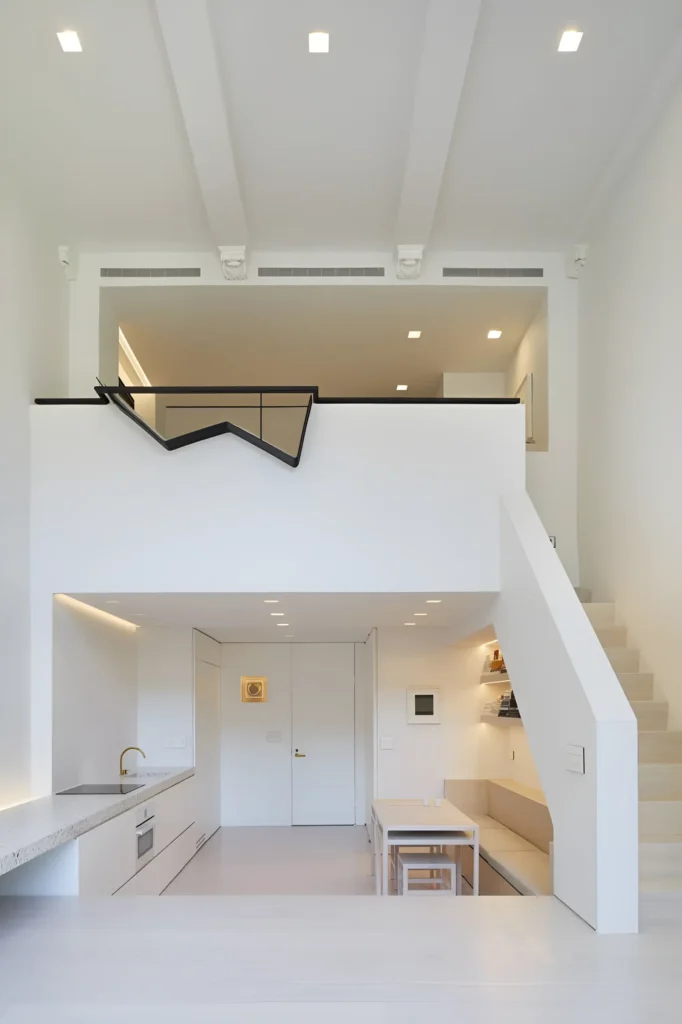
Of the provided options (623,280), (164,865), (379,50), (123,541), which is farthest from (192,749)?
(379,50)

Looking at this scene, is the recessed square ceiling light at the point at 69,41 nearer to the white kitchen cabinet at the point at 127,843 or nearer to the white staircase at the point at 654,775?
the white kitchen cabinet at the point at 127,843

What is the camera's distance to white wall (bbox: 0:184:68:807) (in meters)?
5.72

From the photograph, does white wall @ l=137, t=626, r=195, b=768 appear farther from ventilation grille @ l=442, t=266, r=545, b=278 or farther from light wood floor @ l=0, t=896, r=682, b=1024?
ventilation grille @ l=442, t=266, r=545, b=278

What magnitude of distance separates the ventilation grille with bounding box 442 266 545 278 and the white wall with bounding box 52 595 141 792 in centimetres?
433

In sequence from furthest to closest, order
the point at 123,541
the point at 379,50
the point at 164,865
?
the point at 164,865 → the point at 123,541 → the point at 379,50

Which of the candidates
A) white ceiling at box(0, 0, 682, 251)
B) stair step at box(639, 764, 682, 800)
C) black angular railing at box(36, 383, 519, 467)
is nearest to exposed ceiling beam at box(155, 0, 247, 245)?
white ceiling at box(0, 0, 682, 251)

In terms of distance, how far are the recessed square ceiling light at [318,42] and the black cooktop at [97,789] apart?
4972mm

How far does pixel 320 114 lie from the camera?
601 cm

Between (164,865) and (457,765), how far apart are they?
3271 millimetres

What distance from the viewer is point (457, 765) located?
9117 mm

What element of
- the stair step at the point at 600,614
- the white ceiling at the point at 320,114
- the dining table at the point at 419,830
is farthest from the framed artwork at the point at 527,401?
the dining table at the point at 419,830

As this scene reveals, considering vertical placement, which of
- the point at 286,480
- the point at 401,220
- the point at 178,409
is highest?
the point at 401,220

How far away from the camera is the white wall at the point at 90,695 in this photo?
6.37m

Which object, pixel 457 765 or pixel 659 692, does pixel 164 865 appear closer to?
pixel 457 765
